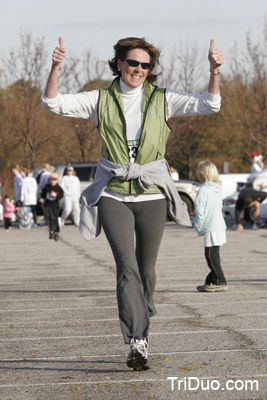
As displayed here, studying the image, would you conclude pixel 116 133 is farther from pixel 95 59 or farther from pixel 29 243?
pixel 95 59

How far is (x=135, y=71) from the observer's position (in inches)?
247

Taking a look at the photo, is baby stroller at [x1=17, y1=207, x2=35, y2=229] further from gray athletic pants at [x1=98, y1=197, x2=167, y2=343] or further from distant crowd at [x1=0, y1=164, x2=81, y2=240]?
gray athletic pants at [x1=98, y1=197, x2=167, y2=343]

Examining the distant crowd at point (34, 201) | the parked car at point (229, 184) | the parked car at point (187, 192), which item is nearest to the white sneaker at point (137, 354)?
the distant crowd at point (34, 201)

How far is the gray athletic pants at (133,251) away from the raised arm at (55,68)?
2.47 ft

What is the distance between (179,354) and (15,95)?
45479mm

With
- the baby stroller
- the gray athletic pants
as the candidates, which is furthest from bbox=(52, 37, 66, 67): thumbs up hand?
the baby stroller

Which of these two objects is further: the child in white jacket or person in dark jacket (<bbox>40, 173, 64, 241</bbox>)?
person in dark jacket (<bbox>40, 173, 64, 241</bbox>)

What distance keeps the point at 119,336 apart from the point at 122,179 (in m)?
1.86

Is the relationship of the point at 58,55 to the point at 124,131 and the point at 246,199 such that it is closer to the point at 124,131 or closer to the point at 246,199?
the point at 124,131

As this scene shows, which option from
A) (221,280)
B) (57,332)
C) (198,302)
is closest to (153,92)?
(57,332)

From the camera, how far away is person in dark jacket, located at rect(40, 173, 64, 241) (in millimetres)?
22266

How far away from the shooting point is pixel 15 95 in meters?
51.2

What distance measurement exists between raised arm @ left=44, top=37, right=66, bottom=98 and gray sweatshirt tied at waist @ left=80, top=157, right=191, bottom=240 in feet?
1.81

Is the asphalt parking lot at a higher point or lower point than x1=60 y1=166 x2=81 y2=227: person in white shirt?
higher
